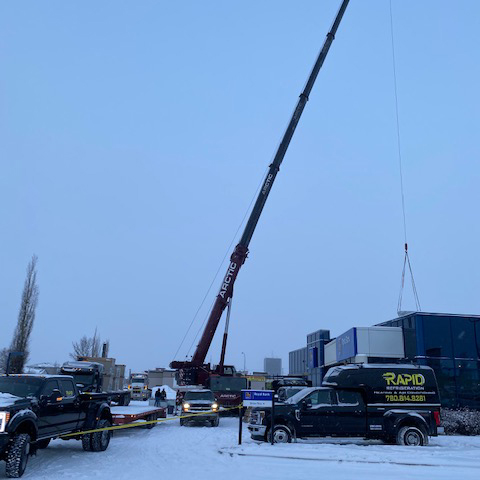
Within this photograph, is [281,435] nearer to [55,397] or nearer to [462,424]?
[55,397]

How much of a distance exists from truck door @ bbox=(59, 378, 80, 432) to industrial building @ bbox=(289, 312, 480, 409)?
20.0 metres

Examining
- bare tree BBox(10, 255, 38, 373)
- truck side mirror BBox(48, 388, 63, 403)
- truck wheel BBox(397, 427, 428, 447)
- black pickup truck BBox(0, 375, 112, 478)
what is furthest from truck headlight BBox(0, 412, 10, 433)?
bare tree BBox(10, 255, 38, 373)

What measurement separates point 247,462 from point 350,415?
521 centimetres

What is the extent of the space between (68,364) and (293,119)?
61.9 feet

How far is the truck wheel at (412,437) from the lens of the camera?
14578 millimetres

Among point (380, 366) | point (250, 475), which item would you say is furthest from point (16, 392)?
point (380, 366)

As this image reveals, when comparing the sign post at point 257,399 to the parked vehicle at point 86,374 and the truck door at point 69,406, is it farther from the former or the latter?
the parked vehicle at point 86,374

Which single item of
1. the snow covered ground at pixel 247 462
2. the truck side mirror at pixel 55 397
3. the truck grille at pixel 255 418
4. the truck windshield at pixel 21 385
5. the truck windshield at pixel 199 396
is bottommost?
the snow covered ground at pixel 247 462

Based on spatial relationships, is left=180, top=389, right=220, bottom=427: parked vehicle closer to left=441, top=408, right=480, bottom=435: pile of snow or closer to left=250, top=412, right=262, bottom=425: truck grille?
left=250, top=412, right=262, bottom=425: truck grille

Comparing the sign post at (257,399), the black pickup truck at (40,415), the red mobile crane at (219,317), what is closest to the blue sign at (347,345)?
the red mobile crane at (219,317)

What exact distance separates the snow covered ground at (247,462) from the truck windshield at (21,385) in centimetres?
147

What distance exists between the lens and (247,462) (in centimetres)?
1059

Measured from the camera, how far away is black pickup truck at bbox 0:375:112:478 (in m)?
8.62

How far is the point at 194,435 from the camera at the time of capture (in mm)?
16969
